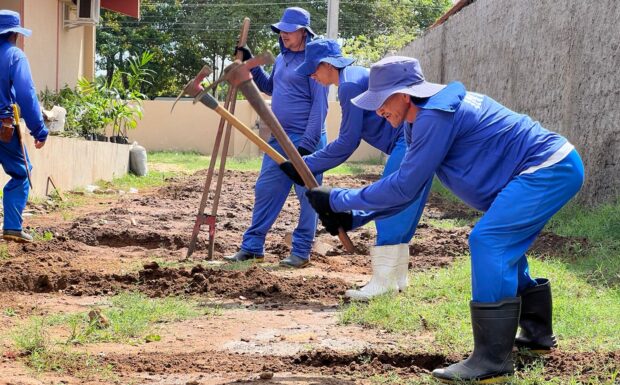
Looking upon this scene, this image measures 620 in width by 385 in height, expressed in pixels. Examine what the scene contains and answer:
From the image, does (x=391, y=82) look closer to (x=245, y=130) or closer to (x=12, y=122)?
(x=245, y=130)

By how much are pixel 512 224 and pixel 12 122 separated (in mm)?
5477

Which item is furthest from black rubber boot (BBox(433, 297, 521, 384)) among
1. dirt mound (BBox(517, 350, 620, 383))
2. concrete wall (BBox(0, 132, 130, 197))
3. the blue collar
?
concrete wall (BBox(0, 132, 130, 197))

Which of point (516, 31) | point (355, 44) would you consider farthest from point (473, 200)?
point (355, 44)

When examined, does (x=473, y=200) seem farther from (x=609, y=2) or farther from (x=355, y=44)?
(x=355, y=44)

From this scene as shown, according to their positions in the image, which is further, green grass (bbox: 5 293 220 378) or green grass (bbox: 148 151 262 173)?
green grass (bbox: 148 151 262 173)

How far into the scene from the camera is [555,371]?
13.4ft

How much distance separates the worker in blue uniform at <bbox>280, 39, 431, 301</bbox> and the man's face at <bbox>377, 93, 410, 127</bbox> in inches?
60.6

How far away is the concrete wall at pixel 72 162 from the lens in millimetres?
11367

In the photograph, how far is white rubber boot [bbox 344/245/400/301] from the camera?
5.89m

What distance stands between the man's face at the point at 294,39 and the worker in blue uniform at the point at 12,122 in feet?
8.20

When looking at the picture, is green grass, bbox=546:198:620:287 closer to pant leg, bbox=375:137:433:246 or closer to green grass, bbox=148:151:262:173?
pant leg, bbox=375:137:433:246

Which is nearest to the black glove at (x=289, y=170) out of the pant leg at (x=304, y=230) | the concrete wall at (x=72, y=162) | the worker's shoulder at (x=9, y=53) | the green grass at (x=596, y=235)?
the pant leg at (x=304, y=230)

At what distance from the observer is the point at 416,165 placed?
4031 millimetres

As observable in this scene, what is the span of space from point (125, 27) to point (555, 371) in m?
40.6
